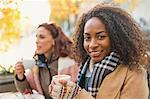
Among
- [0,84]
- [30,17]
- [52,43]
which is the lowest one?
[0,84]

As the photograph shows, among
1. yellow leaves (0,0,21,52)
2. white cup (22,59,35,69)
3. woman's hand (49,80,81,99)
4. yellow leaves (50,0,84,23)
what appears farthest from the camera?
yellow leaves (50,0,84,23)

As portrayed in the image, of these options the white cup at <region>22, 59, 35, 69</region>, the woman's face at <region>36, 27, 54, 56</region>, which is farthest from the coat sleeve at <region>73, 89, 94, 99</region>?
the white cup at <region>22, 59, 35, 69</region>

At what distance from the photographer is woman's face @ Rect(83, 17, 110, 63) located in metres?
1.05

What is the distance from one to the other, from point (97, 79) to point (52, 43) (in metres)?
0.57

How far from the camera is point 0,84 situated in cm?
190

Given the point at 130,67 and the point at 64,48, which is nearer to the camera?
the point at 130,67

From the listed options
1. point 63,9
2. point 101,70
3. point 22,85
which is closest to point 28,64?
point 22,85

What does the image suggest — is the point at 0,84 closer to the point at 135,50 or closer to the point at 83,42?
the point at 83,42

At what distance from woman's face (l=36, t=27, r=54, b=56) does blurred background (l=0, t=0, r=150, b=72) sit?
33cm

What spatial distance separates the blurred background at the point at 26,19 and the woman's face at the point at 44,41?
334 millimetres

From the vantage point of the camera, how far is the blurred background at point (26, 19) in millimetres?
1916

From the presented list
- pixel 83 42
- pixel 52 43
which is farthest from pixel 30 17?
pixel 83 42

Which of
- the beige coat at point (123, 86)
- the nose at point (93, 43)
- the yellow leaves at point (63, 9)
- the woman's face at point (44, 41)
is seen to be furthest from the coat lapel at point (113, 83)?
the yellow leaves at point (63, 9)

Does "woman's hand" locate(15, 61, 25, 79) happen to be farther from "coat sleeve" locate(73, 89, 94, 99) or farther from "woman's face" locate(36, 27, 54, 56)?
"coat sleeve" locate(73, 89, 94, 99)
